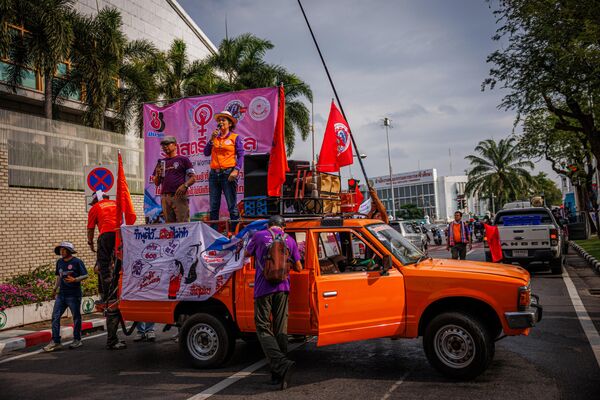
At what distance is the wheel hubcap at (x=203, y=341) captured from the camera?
6320 mm

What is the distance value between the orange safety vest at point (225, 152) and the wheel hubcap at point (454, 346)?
4073mm

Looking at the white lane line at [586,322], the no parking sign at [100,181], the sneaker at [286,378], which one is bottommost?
Answer: the white lane line at [586,322]

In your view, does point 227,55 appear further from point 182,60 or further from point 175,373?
point 175,373

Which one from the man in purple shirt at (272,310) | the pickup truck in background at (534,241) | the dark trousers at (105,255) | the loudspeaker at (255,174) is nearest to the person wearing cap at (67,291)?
the dark trousers at (105,255)

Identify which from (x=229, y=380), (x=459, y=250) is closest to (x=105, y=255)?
(x=229, y=380)

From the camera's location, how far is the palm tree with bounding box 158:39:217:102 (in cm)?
2394

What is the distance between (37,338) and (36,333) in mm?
224

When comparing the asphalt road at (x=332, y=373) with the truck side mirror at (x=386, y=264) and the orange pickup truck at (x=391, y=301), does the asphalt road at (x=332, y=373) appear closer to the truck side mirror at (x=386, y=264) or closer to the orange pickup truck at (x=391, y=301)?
the orange pickup truck at (x=391, y=301)

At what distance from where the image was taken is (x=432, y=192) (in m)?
108

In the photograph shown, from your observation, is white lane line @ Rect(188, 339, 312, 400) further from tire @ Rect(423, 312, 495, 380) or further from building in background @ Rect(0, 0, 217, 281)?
building in background @ Rect(0, 0, 217, 281)

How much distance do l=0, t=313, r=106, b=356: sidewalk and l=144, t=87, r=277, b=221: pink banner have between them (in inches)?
101

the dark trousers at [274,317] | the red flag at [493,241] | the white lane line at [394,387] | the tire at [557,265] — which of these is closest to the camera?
the white lane line at [394,387]

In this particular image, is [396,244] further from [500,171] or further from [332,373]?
[500,171]

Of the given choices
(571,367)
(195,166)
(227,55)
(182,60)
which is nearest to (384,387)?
(571,367)
